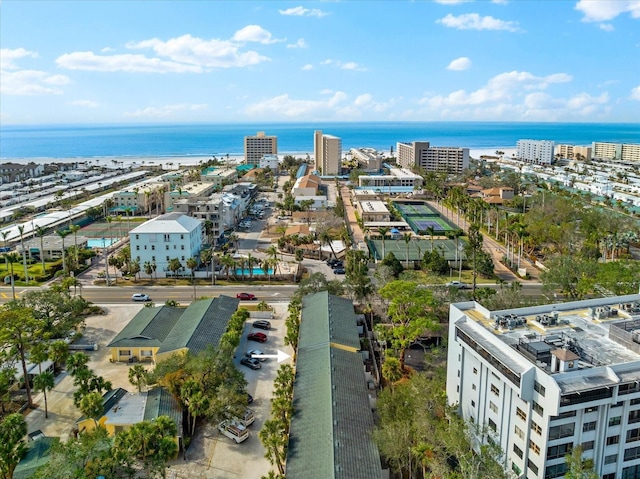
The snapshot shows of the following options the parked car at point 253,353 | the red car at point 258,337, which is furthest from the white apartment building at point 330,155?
the parked car at point 253,353

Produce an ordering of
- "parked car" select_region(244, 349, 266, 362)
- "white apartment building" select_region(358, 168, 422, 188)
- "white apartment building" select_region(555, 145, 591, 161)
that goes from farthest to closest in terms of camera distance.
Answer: "white apartment building" select_region(555, 145, 591, 161)
"white apartment building" select_region(358, 168, 422, 188)
"parked car" select_region(244, 349, 266, 362)

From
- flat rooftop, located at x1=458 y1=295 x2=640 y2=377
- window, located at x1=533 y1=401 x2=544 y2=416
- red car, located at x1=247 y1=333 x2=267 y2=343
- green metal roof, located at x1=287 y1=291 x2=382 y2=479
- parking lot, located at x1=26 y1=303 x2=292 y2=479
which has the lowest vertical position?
parking lot, located at x1=26 y1=303 x2=292 y2=479

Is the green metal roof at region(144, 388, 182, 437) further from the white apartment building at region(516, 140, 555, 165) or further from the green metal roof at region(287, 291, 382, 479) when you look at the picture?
the white apartment building at region(516, 140, 555, 165)

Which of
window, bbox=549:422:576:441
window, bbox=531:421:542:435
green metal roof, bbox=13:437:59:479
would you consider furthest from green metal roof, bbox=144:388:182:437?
window, bbox=549:422:576:441

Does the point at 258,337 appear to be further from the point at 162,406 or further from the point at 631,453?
the point at 631,453

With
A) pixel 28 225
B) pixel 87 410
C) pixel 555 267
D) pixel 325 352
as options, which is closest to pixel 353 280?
pixel 325 352

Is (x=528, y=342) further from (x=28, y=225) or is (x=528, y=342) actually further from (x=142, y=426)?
(x=28, y=225)

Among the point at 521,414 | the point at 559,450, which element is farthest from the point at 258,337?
the point at 559,450
